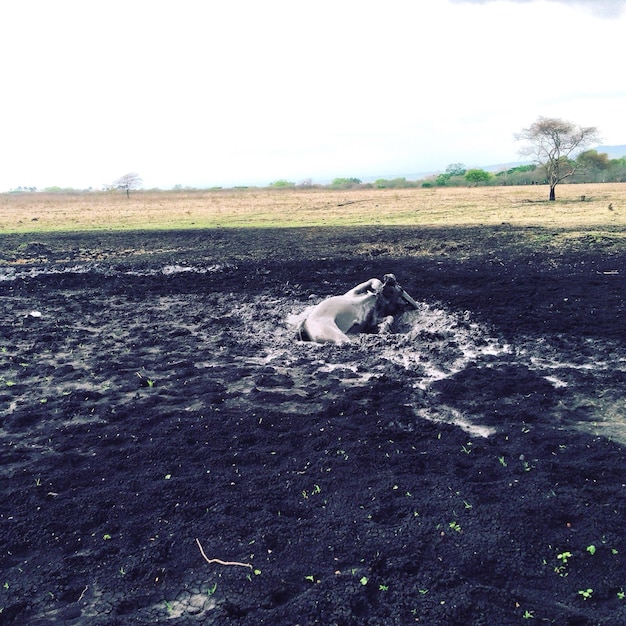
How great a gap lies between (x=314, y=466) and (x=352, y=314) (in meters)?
3.97

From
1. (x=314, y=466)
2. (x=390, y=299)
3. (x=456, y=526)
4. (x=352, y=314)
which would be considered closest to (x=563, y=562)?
(x=456, y=526)

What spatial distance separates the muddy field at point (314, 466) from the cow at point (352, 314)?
0.91ft

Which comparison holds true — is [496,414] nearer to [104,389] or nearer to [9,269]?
[104,389]

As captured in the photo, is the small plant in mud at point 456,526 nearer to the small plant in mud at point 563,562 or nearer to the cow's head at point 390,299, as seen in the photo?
the small plant in mud at point 563,562

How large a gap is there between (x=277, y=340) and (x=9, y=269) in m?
9.98

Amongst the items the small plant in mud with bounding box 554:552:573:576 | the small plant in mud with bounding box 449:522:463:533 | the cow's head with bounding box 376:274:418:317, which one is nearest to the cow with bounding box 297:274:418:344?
the cow's head with bounding box 376:274:418:317

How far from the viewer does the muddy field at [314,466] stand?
11.5 feet

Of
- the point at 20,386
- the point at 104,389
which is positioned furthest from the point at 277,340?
the point at 20,386

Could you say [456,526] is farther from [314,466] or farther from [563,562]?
[314,466]

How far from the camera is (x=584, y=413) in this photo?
229 inches

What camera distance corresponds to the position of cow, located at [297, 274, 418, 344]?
8.33m

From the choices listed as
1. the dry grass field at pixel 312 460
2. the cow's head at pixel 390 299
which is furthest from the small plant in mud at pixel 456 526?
the cow's head at pixel 390 299

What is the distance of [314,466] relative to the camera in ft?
16.1

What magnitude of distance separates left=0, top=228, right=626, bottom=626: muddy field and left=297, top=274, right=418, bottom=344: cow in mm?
277
